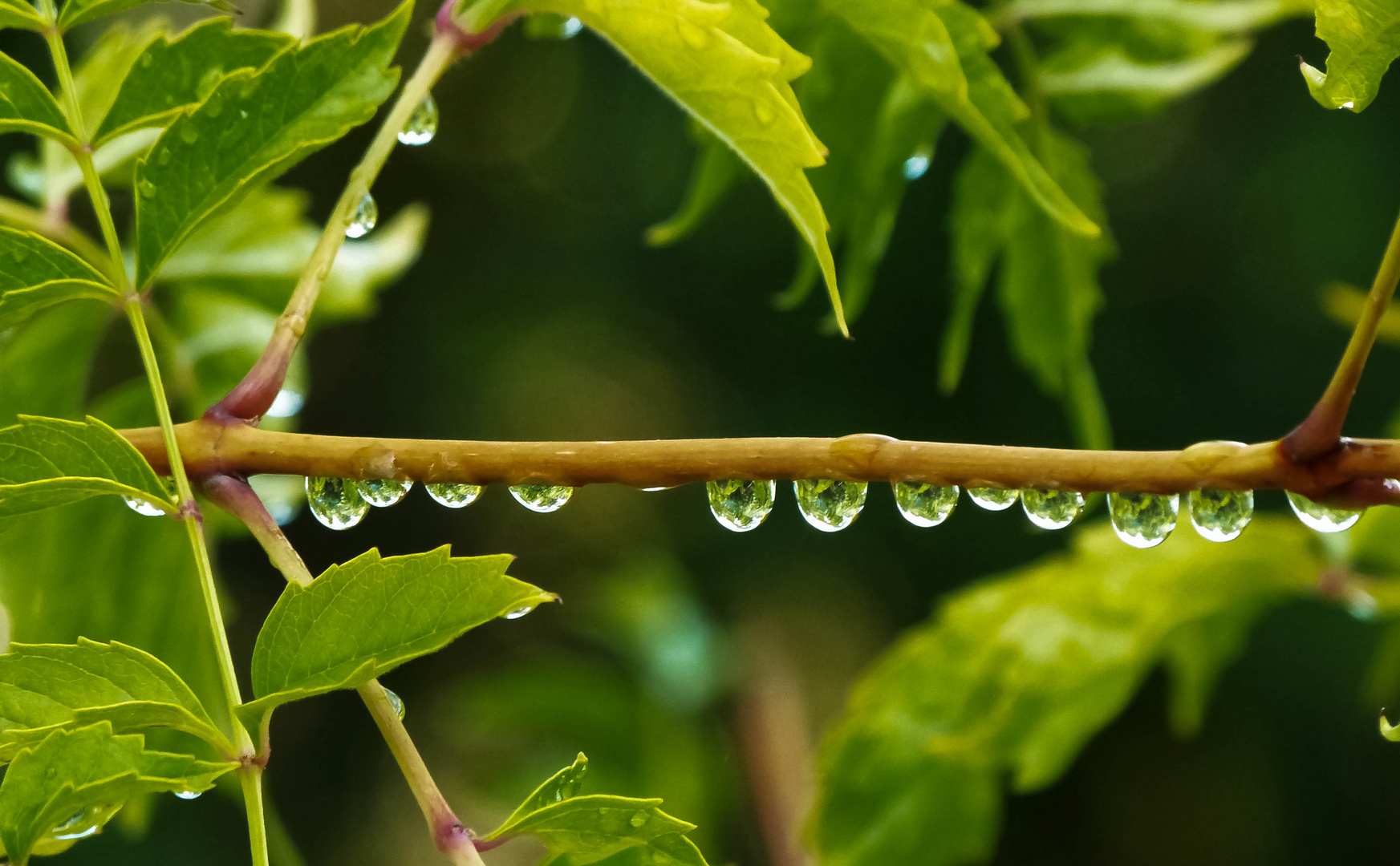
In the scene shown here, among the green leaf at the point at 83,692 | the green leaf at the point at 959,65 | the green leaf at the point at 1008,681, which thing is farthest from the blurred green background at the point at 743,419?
the green leaf at the point at 83,692

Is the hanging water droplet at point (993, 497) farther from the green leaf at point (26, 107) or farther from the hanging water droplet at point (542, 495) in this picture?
the green leaf at point (26, 107)

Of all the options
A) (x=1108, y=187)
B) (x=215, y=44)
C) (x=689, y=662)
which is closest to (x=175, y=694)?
(x=215, y=44)

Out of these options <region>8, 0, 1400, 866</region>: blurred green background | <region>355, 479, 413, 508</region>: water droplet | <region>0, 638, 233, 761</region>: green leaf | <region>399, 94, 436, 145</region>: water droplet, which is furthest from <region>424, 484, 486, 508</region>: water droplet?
<region>8, 0, 1400, 866</region>: blurred green background

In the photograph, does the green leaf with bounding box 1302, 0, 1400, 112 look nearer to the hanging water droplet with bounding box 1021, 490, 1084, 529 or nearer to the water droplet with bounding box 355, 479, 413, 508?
the hanging water droplet with bounding box 1021, 490, 1084, 529

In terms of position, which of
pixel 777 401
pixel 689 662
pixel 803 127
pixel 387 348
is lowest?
pixel 689 662

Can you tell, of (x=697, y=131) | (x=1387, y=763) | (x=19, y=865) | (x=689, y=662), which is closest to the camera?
(x=19, y=865)

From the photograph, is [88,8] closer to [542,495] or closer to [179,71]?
[179,71]

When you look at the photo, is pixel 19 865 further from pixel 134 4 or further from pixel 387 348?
pixel 387 348
